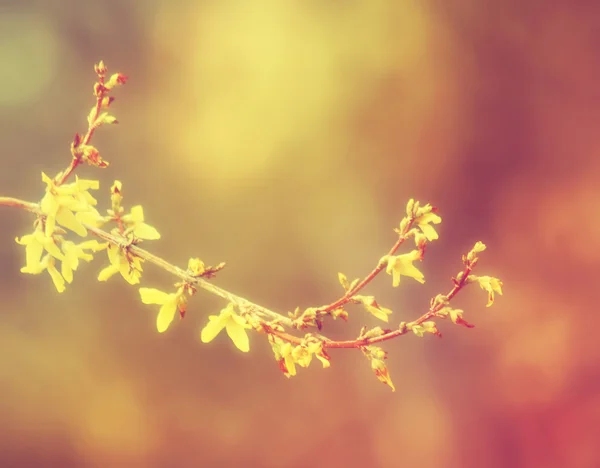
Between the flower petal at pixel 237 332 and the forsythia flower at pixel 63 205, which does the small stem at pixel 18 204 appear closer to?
the forsythia flower at pixel 63 205

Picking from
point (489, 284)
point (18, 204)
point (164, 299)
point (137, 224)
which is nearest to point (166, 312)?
point (164, 299)

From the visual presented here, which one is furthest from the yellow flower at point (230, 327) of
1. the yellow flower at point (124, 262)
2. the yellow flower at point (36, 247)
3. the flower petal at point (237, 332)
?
the yellow flower at point (36, 247)

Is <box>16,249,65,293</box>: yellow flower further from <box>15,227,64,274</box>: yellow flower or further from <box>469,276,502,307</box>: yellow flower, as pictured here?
<box>469,276,502,307</box>: yellow flower

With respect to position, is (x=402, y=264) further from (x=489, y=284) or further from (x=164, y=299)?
(x=164, y=299)

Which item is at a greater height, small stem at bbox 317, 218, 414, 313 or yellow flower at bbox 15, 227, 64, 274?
yellow flower at bbox 15, 227, 64, 274

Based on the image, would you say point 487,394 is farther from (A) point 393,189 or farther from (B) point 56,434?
(B) point 56,434

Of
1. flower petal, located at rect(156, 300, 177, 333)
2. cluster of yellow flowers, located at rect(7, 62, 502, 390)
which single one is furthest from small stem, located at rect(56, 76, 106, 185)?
flower petal, located at rect(156, 300, 177, 333)

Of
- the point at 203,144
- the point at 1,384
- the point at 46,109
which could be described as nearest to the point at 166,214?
the point at 203,144
